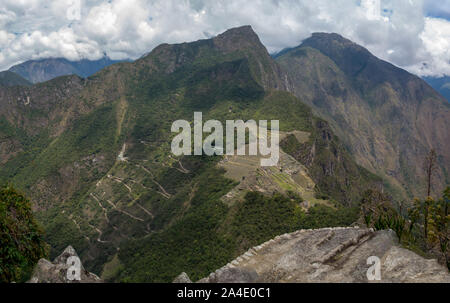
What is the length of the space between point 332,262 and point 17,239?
2878cm

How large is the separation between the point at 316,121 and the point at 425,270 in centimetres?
15776

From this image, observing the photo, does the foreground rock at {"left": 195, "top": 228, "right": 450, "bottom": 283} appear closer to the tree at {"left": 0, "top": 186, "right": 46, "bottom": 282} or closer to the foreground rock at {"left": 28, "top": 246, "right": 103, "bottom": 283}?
the foreground rock at {"left": 28, "top": 246, "right": 103, "bottom": 283}

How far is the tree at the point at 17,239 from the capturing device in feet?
83.9

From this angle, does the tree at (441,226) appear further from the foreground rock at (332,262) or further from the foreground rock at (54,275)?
the foreground rock at (54,275)

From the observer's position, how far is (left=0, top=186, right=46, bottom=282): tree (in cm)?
2558

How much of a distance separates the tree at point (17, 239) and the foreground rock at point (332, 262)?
15.6m

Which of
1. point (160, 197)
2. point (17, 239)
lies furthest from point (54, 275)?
point (160, 197)

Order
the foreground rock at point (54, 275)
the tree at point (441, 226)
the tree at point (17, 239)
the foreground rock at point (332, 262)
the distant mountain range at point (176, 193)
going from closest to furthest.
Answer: the foreground rock at point (54, 275), the foreground rock at point (332, 262), the tree at point (17, 239), the tree at point (441, 226), the distant mountain range at point (176, 193)

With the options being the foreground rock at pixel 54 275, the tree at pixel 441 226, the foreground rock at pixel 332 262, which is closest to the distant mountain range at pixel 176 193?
the tree at pixel 441 226

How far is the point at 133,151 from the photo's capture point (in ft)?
599

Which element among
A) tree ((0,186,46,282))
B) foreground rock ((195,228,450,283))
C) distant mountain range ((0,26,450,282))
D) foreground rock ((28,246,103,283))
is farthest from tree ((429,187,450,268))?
tree ((0,186,46,282))

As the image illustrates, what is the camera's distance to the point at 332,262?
92.0 feet
